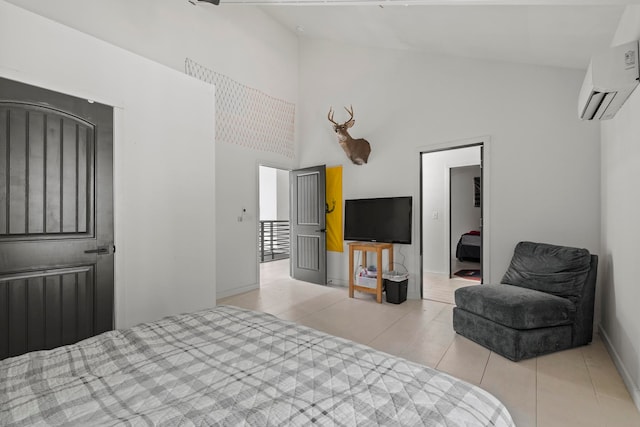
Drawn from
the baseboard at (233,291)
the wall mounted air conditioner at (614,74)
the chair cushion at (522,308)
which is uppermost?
the wall mounted air conditioner at (614,74)

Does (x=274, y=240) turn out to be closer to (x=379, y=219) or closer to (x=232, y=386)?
(x=379, y=219)

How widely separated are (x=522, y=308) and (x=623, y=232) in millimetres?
859

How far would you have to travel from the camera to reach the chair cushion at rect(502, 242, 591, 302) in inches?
102

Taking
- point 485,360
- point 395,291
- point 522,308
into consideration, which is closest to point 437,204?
point 395,291

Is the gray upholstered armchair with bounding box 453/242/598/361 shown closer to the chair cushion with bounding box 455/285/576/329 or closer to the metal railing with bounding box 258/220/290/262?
the chair cushion with bounding box 455/285/576/329

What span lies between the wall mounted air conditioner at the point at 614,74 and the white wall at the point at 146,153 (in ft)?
10.8

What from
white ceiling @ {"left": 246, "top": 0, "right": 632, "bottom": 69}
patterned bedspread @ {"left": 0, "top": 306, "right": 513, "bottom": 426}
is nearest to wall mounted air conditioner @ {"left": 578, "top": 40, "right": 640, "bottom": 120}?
white ceiling @ {"left": 246, "top": 0, "right": 632, "bottom": 69}

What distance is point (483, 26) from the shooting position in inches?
110

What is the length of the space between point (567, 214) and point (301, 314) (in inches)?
117

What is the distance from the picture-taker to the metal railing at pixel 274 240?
7.90 metres

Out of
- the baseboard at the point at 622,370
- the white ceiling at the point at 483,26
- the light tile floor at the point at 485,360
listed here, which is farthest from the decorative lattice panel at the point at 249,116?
the baseboard at the point at 622,370

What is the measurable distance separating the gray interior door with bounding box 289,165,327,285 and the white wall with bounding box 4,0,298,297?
0.46m

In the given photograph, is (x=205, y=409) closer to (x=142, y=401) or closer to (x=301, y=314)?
(x=142, y=401)

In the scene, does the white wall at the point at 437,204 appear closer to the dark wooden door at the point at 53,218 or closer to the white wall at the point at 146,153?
the white wall at the point at 146,153
